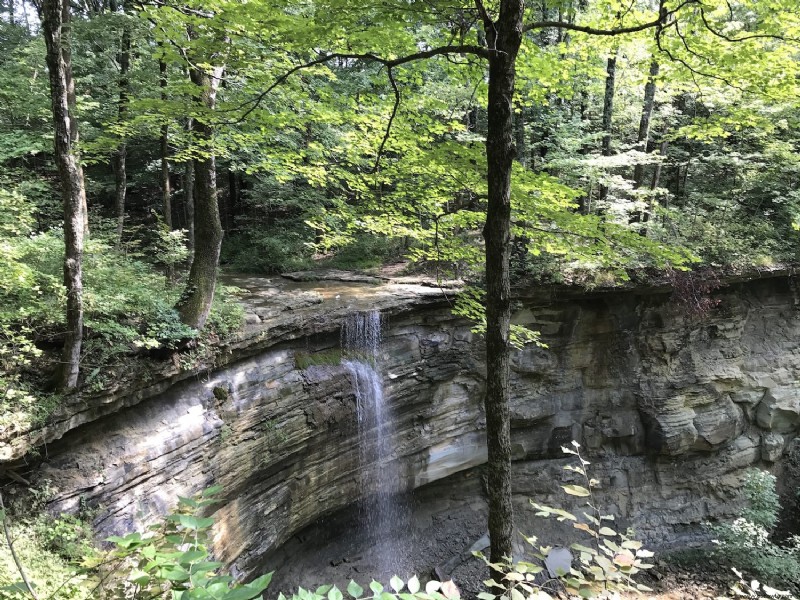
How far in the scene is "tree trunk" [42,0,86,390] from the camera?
4812 millimetres

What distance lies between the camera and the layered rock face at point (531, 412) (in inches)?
301

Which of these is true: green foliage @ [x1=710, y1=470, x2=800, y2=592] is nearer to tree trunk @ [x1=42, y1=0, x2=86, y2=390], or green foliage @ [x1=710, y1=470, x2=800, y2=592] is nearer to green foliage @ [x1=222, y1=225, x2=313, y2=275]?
green foliage @ [x1=222, y1=225, x2=313, y2=275]

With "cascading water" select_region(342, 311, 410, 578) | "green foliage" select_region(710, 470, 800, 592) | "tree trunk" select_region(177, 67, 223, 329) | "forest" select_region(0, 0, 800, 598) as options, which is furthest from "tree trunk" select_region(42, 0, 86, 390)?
"green foliage" select_region(710, 470, 800, 592)

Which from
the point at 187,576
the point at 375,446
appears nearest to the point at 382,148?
the point at 187,576

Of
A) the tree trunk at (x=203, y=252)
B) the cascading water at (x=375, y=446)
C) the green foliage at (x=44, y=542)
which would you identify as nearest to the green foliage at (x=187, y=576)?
the green foliage at (x=44, y=542)

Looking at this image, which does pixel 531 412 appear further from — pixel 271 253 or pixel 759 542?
pixel 271 253

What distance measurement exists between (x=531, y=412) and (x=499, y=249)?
870 centimetres

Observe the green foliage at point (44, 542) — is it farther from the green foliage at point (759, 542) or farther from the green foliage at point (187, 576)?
the green foliage at point (759, 542)

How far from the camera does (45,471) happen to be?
17.8 ft

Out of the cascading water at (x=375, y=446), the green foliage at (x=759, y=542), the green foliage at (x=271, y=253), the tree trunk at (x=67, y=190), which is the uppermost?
the tree trunk at (x=67, y=190)

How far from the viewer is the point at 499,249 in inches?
165

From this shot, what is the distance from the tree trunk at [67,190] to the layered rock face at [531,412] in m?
1.45

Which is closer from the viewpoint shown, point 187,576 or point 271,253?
point 187,576

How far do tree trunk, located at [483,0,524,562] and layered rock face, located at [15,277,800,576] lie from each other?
4.78m
